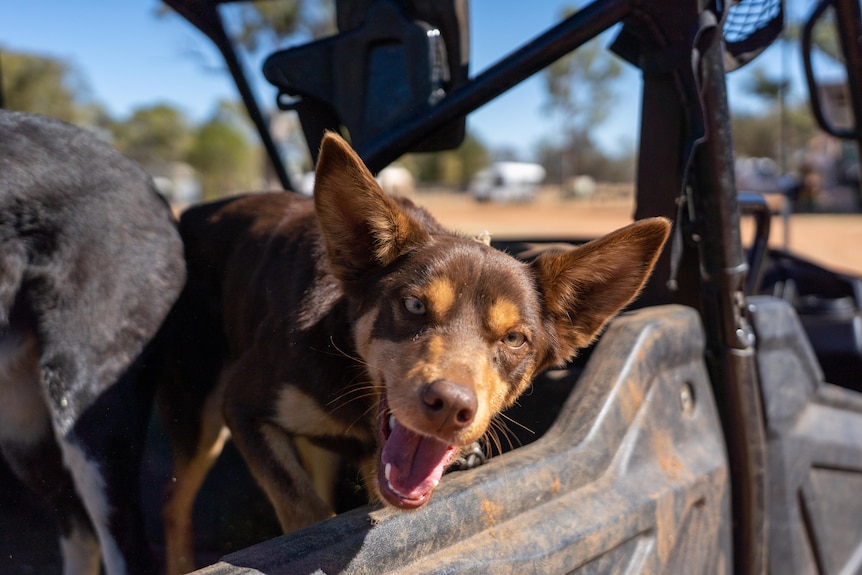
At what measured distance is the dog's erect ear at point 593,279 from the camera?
2.15 metres

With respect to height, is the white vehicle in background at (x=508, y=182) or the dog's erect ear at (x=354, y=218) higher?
the dog's erect ear at (x=354, y=218)

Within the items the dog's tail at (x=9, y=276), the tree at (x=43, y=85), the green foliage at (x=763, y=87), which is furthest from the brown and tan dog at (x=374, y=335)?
the green foliage at (x=763, y=87)

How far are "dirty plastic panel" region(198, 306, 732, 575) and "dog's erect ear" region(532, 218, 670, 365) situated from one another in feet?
0.34

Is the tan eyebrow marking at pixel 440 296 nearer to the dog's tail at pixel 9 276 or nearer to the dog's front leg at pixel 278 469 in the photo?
the dog's front leg at pixel 278 469

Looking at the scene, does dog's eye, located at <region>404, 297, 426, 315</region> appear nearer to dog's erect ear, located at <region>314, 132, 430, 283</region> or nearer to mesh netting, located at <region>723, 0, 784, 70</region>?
Answer: dog's erect ear, located at <region>314, 132, 430, 283</region>

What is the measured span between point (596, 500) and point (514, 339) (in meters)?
0.50

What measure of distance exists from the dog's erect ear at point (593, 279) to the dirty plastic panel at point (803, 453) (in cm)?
73

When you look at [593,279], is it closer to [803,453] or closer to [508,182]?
[803,453]

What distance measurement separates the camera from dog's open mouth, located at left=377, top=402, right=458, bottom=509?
1.83 meters

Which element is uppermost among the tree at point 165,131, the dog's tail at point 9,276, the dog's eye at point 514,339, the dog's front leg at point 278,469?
the dog's tail at point 9,276

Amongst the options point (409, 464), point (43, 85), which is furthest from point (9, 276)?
point (43, 85)

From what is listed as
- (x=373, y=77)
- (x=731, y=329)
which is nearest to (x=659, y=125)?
(x=731, y=329)

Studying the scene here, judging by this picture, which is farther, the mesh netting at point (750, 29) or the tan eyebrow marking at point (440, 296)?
the mesh netting at point (750, 29)

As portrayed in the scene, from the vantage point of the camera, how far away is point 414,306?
87.2 inches
